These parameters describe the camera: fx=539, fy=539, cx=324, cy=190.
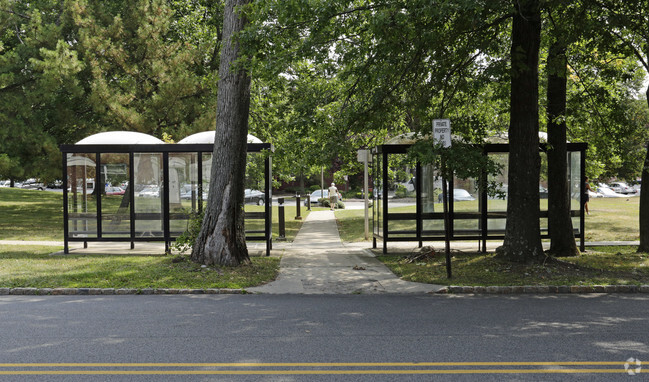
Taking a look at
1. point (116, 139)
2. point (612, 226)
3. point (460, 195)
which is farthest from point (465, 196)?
point (612, 226)

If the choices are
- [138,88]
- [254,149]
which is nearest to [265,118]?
[138,88]

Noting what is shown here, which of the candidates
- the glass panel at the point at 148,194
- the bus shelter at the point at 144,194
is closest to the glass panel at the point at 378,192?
the bus shelter at the point at 144,194

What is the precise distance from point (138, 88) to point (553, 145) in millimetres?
18301

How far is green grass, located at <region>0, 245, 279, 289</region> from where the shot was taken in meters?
10.2

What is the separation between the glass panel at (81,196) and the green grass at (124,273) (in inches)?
48.0

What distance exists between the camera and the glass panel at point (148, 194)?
48.2ft

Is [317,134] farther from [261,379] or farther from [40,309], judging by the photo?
[261,379]

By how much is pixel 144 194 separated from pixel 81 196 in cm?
178

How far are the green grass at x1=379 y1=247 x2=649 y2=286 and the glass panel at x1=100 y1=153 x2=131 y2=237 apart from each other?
279 inches

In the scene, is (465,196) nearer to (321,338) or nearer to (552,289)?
(552,289)

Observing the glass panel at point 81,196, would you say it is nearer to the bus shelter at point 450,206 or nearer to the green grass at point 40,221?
the green grass at point 40,221

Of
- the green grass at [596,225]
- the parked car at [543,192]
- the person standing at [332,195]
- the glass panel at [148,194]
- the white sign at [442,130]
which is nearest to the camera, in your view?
the white sign at [442,130]

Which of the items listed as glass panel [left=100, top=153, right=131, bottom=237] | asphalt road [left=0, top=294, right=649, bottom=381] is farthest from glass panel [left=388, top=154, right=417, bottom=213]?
glass panel [left=100, top=153, right=131, bottom=237]

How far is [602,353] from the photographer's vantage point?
229 inches
